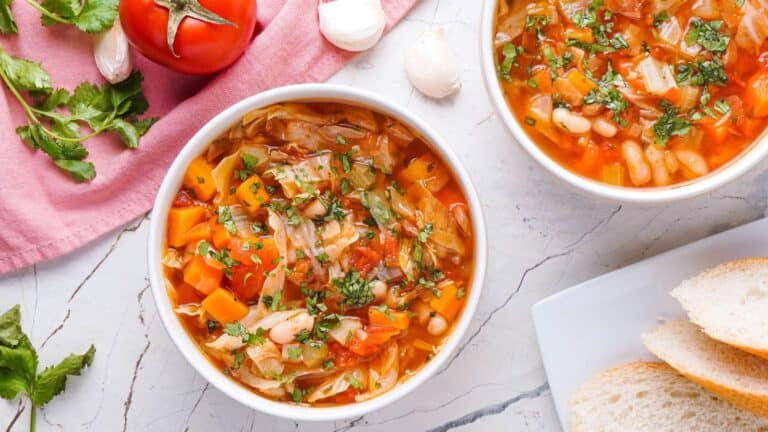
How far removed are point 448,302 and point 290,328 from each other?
1.56 ft

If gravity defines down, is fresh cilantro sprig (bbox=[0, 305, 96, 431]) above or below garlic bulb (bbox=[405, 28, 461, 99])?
below

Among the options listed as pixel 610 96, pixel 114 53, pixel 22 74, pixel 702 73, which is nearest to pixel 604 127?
Result: pixel 610 96

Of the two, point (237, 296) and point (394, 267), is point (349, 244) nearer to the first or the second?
point (394, 267)

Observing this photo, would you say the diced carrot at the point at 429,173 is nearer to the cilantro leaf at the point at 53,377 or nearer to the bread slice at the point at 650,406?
the bread slice at the point at 650,406

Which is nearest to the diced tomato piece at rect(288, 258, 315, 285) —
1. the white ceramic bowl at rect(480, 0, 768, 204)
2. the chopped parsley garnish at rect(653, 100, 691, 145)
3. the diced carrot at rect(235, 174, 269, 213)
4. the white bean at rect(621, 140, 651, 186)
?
the diced carrot at rect(235, 174, 269, 213)

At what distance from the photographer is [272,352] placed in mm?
2691

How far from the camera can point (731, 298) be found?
283 centimetres

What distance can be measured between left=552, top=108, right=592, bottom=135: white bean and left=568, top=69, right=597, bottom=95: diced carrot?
0.07m

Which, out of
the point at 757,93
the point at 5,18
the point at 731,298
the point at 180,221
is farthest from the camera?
the point at 5,18

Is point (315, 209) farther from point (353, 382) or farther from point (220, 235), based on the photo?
point (353, 382)

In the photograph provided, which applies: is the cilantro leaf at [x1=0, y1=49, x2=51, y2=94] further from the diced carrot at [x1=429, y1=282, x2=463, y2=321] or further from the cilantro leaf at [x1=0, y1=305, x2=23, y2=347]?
the diced carrot at [x1=429, y1=282, x2=463, y2=321]

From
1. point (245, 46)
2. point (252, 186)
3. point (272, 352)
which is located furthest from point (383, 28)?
point (272, 352)

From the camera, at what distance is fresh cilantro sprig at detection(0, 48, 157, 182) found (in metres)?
2.93

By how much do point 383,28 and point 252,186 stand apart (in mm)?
702
